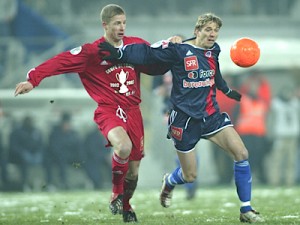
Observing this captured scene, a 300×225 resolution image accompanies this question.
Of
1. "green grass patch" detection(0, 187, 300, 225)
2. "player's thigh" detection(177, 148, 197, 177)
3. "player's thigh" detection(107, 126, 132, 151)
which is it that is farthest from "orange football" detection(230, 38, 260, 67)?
"green grass patch" detection(0, 187, 300, 225)

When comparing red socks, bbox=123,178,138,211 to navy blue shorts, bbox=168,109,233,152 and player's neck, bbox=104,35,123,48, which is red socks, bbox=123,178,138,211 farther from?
player's neck, bbox=104,35,123,48

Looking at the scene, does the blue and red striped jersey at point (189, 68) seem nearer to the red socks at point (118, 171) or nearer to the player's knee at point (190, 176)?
the player's knee at point (190, 176)

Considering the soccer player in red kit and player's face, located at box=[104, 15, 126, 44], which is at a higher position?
player's face, located at box=[104, 15, 126, 44]

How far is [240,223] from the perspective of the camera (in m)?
9.98

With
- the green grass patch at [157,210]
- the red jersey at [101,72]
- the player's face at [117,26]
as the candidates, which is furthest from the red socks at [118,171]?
the player's face at [117,26]

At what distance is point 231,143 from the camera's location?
10273 mm

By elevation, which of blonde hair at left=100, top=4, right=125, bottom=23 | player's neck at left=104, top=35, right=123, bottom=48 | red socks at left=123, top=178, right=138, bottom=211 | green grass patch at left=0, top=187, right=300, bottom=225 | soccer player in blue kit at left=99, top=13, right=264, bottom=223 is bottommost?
green grass patch at left=0, top=187, right=300, bottom=225

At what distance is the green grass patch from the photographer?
10.8m

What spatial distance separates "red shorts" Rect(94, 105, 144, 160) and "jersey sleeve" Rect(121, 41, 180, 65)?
0.54m

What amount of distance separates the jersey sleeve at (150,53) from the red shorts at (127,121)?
0.54 m

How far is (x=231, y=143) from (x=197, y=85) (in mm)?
767

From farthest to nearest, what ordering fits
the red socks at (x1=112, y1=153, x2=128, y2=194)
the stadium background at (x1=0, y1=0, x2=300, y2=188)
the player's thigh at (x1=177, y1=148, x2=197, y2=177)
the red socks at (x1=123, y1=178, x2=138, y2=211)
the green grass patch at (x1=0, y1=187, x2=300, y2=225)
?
the stadium background at (x1=0, y1=0, x2=300, y2=188), the player's thigh at (x1=177, y1=148, x2=197, y2=177), the green grass patch at (x1=0, y1=187, x2=300, y2=225), the red socks at (x1=123, y1=178, x2=138, y2=211), the red socks at (x1=112, y1=153, x2=128, y2=194)

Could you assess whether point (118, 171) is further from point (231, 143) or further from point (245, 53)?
point (245, 53)

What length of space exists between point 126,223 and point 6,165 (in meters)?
12.2
